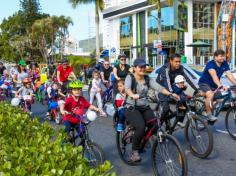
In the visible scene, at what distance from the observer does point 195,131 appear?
632 centimetres

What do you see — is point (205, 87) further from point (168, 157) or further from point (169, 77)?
point (168, 157)

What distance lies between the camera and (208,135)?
236 inches

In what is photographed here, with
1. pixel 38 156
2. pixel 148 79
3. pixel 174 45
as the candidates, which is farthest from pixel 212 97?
pixel 174 45

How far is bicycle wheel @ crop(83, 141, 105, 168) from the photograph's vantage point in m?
5.53

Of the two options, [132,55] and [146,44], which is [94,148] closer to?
[146,44]

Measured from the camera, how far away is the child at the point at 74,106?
5918 millimetres

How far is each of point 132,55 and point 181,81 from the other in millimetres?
46488

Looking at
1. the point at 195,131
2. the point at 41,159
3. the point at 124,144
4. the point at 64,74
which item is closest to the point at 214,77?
the point at 195,131

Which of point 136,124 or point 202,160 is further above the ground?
point 136,124

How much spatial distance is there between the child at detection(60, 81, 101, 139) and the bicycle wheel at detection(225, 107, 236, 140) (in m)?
2.97

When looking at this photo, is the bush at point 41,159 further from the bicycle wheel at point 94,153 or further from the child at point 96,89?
the child at point 96,89

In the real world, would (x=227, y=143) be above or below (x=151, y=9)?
below

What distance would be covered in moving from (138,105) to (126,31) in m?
49.4

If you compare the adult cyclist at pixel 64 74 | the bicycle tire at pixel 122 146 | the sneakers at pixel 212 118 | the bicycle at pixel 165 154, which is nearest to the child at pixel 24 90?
the adult cyclist at pixel 64 74
